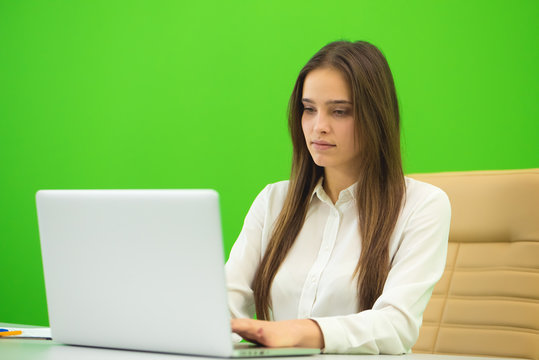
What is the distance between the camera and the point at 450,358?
1.26 m

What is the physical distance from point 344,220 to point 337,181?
10 cm

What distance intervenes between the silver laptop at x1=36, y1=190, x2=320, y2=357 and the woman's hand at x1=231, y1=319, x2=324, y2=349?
0.06 meters

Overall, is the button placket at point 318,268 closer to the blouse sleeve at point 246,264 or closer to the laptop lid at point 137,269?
the blouse sleeve at point 246,264

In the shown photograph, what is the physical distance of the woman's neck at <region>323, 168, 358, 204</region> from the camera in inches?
68.1

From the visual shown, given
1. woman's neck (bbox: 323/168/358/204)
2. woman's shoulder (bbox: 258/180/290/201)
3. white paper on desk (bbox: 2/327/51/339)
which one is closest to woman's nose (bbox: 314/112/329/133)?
woman's neck (bbox: 323/168/358/204)

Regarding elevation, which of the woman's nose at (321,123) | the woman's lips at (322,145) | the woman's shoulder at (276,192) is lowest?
the woman's shoulder at (276,192)

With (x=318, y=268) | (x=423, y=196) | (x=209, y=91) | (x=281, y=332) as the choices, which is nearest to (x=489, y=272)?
(x=423, y=196)

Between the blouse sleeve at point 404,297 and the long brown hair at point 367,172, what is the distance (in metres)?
0.05

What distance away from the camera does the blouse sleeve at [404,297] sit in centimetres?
131

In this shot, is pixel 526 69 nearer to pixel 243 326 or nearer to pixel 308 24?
pixel 308 24

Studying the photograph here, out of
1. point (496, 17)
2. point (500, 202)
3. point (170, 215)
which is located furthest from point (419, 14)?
point (170, 215)

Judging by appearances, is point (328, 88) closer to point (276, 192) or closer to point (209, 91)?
point (276, 192)

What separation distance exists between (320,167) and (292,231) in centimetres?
18

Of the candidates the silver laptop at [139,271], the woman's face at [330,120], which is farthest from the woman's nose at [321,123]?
the silver laptop at [139,271]
